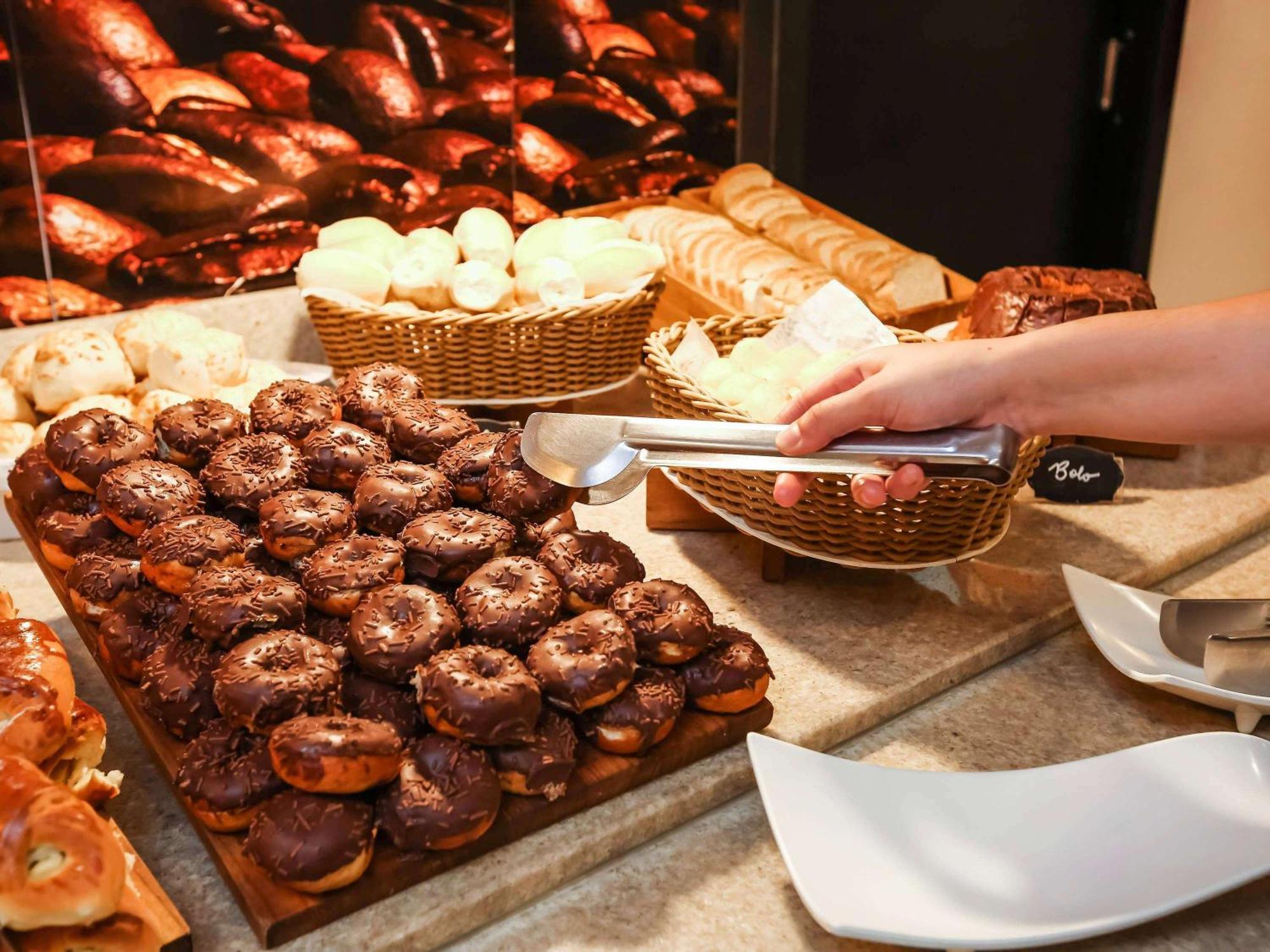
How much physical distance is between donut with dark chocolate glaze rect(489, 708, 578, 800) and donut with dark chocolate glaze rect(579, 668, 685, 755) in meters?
0.05

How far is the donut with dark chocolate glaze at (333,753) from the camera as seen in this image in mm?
1009

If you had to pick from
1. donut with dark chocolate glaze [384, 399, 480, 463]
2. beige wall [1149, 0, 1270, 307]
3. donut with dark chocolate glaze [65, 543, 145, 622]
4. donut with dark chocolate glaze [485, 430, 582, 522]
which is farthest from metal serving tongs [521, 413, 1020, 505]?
beige wall [1149, 0, 1270, 307]

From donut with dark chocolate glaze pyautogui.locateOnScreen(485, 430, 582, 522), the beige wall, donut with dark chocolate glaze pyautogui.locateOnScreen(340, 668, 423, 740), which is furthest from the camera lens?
the beige wall

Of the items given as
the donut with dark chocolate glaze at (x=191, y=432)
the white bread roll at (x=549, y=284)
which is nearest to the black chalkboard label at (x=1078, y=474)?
the white bread roll at (x=549, y=284)

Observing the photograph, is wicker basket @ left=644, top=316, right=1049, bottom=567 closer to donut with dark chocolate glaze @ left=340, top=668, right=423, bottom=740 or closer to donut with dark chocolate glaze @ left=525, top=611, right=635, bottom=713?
donut with dark chocolate glaze @ left=525, top=611, right=635, bottom=713

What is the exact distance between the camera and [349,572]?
1.21 metres

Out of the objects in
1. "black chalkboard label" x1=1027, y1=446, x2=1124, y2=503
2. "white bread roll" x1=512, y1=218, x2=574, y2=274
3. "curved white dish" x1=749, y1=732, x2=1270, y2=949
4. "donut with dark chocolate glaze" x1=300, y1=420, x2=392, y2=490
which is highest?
"white bread roll" x1=512, y1=218, x2=574, y2=274

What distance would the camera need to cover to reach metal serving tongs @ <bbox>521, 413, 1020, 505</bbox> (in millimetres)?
1266

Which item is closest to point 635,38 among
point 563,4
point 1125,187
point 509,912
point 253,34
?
point 563,4

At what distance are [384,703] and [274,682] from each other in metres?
0.11

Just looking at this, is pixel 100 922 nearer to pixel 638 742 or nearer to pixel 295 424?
pixel 638 742

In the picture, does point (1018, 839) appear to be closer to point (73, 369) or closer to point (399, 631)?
point (399, 631)

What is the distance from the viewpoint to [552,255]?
2133mm

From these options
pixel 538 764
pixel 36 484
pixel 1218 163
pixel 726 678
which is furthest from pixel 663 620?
pixel 1218 163
